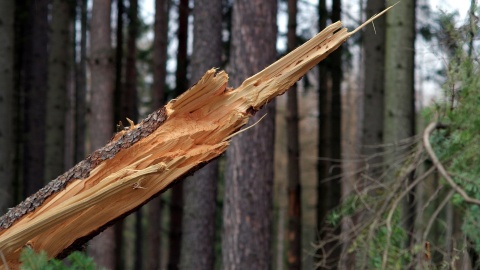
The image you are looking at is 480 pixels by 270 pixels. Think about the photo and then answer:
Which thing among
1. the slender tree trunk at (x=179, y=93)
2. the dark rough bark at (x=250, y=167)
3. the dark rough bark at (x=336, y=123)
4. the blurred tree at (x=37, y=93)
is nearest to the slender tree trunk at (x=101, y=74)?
the dark rough bark at (x=250, y=167)

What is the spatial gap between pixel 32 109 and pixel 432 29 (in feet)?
30.5

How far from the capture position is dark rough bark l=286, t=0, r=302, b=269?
48.3ft

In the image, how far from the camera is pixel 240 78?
859cm

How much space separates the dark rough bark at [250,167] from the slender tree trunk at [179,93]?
6336 mm

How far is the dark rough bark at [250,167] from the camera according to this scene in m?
8.51

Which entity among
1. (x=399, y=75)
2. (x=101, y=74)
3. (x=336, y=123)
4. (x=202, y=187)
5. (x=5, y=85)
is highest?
(x=336, y=123)

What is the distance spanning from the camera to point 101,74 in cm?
1040

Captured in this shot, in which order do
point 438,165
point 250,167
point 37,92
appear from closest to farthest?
1. point 438,165
2. point 250,167
3. point 37,92

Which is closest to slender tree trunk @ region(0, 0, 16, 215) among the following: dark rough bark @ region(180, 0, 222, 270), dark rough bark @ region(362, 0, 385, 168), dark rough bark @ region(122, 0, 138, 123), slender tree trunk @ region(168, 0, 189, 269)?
dark rough bark @ region(180, 0, 222, 270)

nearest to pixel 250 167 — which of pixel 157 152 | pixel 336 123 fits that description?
pixel 157 152

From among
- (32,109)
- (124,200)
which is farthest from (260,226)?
(32,109)

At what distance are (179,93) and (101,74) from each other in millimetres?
4565

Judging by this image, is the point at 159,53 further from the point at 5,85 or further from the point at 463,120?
the point at 463,120

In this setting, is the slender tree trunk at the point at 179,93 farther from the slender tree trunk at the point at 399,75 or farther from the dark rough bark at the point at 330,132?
the slender tree trunk at the point at 399,75
